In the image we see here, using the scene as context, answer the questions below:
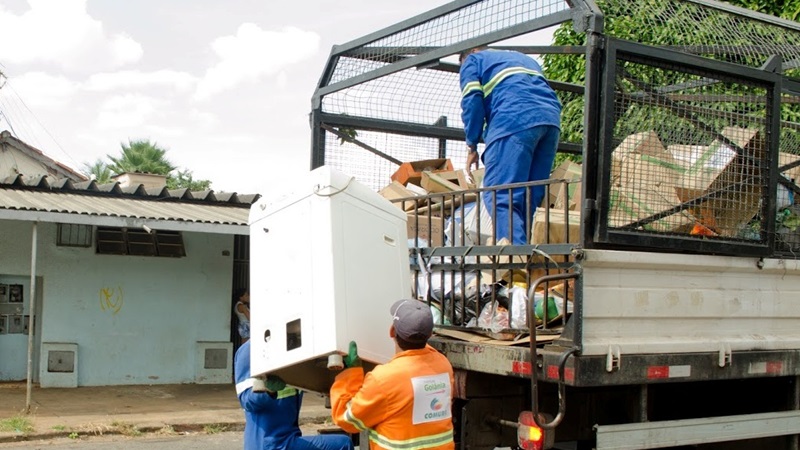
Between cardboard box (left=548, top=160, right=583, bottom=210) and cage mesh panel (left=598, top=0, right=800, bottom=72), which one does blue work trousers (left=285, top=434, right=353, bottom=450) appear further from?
cage mesh panel (left=598, top=0, right=800, bottom=72)

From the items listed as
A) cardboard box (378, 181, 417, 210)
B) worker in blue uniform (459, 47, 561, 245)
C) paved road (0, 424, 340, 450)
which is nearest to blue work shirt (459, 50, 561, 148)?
worker in blue uniform (459, 47, 561, 245)

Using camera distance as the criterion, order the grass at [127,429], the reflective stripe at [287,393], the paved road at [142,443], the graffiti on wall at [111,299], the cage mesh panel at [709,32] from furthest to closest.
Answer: the graffiti on wall at [111,299] < the grass at [127,429] < the paved road at [142,443] < the cage mesh panel at [709,32] < the reflective stripe at [287,393]

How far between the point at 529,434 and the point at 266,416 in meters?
1.42

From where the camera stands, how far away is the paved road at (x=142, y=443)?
349 inches

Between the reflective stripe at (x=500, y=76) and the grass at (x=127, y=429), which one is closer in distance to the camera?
the reflective stripe at (x=500, y=76)

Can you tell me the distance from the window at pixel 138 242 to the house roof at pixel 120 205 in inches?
18.5

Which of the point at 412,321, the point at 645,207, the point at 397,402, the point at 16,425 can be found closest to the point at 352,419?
the point at 397,402

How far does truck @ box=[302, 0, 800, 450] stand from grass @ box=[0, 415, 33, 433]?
20.4ft

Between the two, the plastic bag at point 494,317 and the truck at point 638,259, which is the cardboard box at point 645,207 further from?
the plastic bag at point 494,317

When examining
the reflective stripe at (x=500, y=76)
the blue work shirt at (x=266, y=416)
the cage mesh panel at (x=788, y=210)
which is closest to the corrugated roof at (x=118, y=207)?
the blue work shirt at (x=266, y=416)

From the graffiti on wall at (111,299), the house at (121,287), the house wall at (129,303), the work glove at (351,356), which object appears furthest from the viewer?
the graffiti on wall at (111,299)

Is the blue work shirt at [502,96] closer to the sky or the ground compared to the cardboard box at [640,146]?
closer to the sky

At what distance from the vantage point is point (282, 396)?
4277 mm

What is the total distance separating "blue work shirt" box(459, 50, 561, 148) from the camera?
15.8ft
